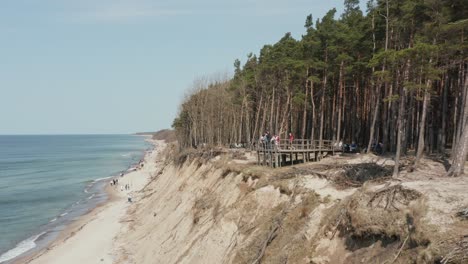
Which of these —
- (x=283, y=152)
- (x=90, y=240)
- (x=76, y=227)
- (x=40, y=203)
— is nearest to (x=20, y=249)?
(x=90, y=240)

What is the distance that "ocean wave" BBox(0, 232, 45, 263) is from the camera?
111 ft

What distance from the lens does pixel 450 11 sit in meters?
25.7

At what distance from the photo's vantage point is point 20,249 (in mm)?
36031

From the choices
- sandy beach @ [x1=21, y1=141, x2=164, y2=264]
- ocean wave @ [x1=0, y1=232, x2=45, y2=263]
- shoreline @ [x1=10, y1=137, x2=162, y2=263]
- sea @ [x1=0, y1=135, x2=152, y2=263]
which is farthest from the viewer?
sea @ [x1=0, y1=135, x2=152, y2=263]

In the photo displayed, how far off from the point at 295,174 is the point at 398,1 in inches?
689

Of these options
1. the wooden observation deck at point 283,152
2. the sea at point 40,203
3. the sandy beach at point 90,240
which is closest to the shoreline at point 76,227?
the sandy beach at point 90,240

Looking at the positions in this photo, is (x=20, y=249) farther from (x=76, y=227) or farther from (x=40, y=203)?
(x=40, y=203)

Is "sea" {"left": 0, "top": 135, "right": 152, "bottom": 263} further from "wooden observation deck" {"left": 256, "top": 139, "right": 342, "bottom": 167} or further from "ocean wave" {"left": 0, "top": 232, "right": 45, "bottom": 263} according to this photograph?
"wooden observation deck" {"left": 256, "top": 139, "right": 342, "bottom": 167}

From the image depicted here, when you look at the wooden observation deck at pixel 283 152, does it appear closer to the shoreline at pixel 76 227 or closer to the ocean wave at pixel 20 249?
the shoreline at pixel 76 227

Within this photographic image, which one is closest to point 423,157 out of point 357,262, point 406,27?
point 406,27

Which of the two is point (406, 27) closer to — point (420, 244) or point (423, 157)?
point (423, 157)

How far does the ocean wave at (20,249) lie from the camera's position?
1334 inches

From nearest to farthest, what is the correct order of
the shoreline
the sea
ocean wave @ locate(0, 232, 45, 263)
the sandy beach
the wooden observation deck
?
the sandy beach < the shoreline < the wooden observation deck < ocean wave @ locate(0, 232, 45, 263) < the sea

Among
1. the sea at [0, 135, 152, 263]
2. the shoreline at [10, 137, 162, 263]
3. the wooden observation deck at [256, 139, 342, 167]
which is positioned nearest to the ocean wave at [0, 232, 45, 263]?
the sea at [0, 135, 152, 263]
